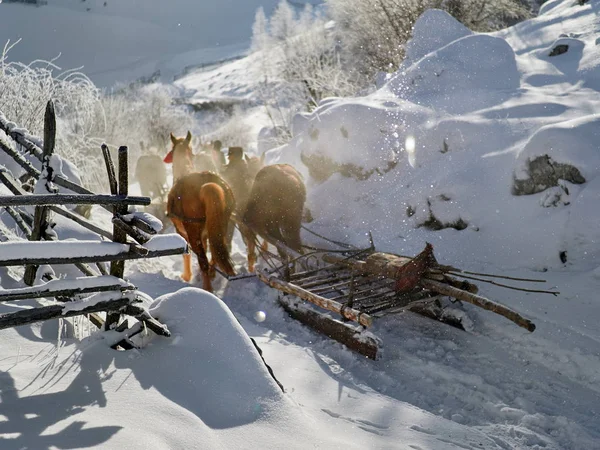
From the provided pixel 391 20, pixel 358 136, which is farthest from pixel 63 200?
pixel 391 20

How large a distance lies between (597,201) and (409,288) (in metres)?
2.62

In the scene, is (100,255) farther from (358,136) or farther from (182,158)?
(358,136)

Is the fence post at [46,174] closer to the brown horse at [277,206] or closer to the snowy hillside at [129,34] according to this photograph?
the brown horse at [277,206]

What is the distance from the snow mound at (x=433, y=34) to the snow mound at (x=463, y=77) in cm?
120

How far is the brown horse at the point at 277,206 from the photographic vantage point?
6.89m

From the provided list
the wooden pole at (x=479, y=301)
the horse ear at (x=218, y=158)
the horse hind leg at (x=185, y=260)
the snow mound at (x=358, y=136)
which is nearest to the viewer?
the wooden pole at (x=479, y=301)

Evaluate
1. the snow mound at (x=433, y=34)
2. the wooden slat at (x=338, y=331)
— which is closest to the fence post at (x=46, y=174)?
the wooden slat at (x=338, y=331)

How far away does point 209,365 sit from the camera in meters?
3.02

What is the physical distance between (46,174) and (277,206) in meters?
3.49

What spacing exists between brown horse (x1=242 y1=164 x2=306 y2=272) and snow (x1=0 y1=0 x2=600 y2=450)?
80 cm

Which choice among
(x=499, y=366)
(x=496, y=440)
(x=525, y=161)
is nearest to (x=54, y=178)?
(x=496, y=440)

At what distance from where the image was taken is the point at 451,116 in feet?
27.4

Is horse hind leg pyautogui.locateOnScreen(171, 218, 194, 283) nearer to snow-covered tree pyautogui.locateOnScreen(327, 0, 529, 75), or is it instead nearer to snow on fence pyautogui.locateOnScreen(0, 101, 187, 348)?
snow on fence pyautogui.locateOnScreen(0, 101, 187, 348)

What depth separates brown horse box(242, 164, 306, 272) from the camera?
271 inches
